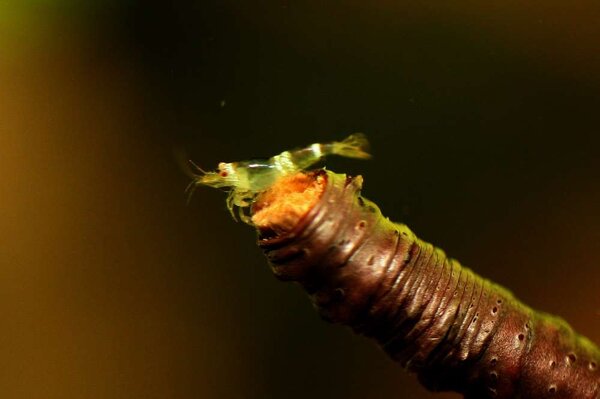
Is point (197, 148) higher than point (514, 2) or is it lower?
lower

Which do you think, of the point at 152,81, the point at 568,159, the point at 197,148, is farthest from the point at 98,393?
the point at 568,159

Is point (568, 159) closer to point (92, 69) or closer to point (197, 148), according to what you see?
point (197, 148)

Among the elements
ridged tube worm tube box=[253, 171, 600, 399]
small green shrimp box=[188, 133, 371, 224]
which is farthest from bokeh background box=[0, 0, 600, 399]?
ridged tube worm tube box=[253, 171, 600, 399]

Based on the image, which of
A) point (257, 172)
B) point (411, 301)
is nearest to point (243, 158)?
point (257, 172)

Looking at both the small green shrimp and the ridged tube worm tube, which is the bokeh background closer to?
the small green shrimp

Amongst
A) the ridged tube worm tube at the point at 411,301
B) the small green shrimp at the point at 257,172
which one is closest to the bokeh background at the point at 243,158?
the small green shrimp at the point at 257,172
